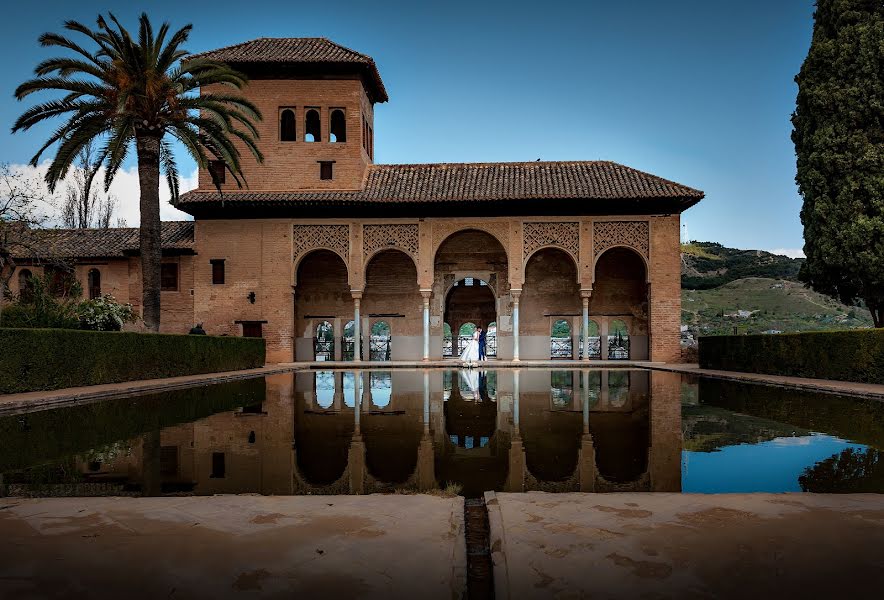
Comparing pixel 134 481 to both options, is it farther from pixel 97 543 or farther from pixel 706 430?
pixel 706 430

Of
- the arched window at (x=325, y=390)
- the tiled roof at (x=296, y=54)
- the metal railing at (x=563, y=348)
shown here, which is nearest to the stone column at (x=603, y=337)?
the metal railing at (x=563, y=348)

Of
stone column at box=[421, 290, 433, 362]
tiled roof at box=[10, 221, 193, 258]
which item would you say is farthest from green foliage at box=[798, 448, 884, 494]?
tiled roof at box=[10, 221, 193, 258]

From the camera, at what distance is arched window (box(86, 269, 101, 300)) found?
26119 millimetres

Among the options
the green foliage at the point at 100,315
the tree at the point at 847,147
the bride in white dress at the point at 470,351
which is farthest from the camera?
the bride in white dress at the point at 470,351

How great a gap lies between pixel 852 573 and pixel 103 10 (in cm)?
1931

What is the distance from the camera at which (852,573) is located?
9.43 feet

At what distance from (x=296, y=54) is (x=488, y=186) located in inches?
352

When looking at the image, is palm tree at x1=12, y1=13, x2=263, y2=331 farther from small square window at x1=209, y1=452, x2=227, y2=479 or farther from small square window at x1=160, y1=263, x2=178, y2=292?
small square window at x1=209, y1=452, x2=227, y2=479

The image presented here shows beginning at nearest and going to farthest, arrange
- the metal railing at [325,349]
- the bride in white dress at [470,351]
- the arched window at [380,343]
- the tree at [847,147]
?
the tree at [847,147], the bride in white dress at [470,351], the metal railing at [325,349], the arched window at [380,343]

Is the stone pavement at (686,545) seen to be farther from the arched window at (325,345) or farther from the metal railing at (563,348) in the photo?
the metal railing at (563,348)

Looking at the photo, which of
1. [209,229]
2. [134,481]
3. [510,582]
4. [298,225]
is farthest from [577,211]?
[510,582]

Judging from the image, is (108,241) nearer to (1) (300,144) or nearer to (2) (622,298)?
(1) (300,144)

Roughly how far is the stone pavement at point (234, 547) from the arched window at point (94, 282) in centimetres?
2420

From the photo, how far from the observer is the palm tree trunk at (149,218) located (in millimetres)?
18375
